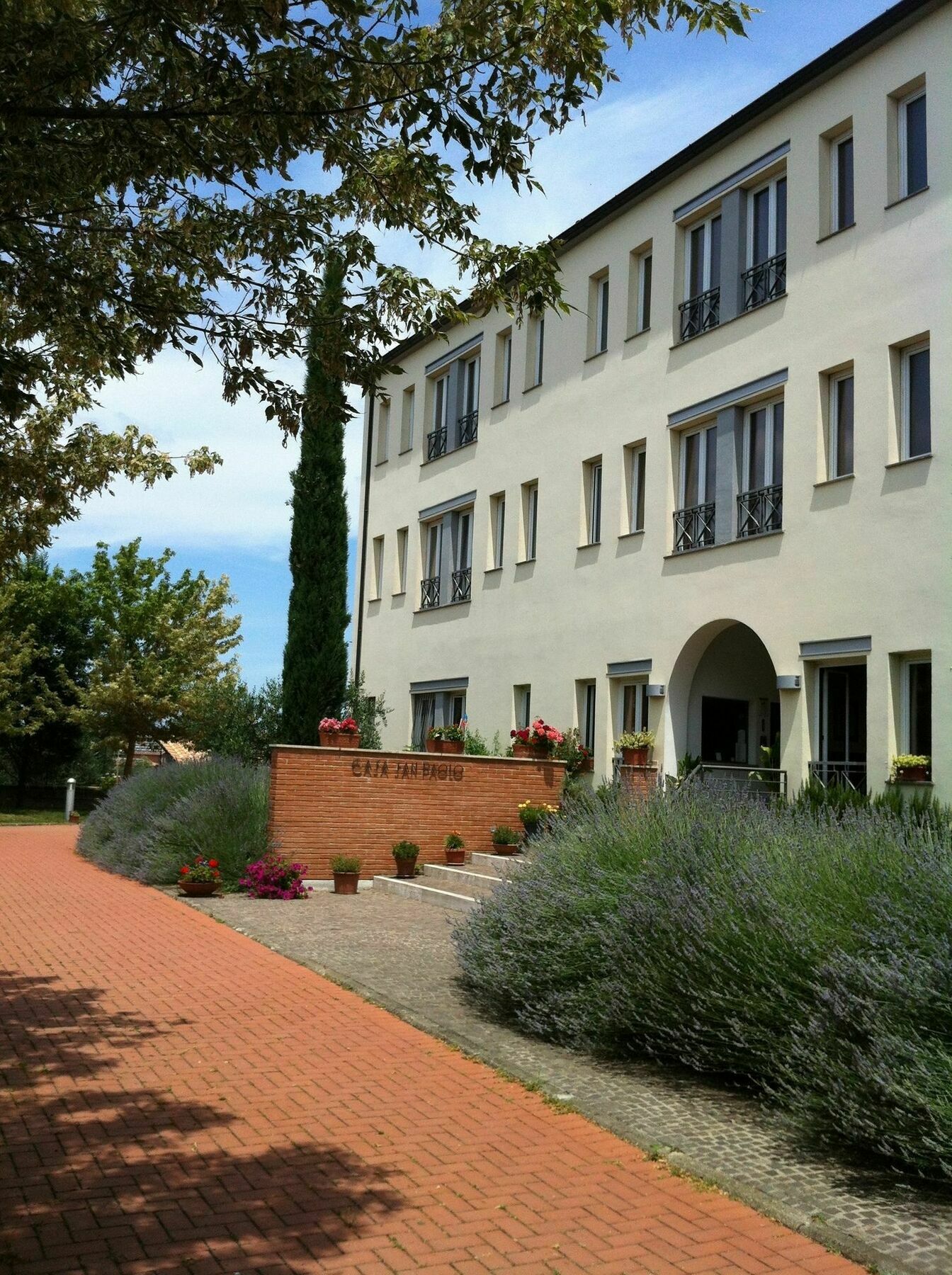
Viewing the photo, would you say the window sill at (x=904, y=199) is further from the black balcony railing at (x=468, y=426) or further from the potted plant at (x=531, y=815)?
the black balcony railing at (x=468, y=426)

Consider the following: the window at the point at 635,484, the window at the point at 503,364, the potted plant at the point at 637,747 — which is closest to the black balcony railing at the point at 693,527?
the window at the point at 635,484

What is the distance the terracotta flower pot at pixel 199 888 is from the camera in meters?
15.2

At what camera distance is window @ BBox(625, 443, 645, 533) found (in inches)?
785

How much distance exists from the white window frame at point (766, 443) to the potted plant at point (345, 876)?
780cm

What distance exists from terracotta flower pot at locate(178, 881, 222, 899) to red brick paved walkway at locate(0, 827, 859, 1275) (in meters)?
5.85

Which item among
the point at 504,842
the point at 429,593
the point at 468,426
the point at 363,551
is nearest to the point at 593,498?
the point at 468,426

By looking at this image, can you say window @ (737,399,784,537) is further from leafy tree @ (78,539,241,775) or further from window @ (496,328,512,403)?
leafy tree @ (78,539,241,775)

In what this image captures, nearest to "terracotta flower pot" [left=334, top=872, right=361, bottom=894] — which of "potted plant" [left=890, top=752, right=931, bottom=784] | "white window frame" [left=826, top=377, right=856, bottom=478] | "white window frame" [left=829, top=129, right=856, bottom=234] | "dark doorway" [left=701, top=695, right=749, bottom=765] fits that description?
"dark doorway" [left=701, top=695, right=749, bottom=765]

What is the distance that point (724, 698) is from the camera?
740 inches

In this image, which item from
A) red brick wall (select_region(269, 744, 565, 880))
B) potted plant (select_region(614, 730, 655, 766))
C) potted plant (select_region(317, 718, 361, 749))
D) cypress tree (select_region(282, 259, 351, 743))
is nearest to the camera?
red brick wall (select_region(269, 744, 565, 880))

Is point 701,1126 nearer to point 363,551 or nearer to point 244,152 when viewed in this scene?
point 244,152

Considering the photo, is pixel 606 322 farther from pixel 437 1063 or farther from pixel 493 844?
pixel 437 1063

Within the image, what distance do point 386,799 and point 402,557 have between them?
38.9 ft

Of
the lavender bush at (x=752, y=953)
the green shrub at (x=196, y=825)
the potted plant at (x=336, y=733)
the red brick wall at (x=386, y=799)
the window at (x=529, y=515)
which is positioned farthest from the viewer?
the window at (x=529, y=515)
